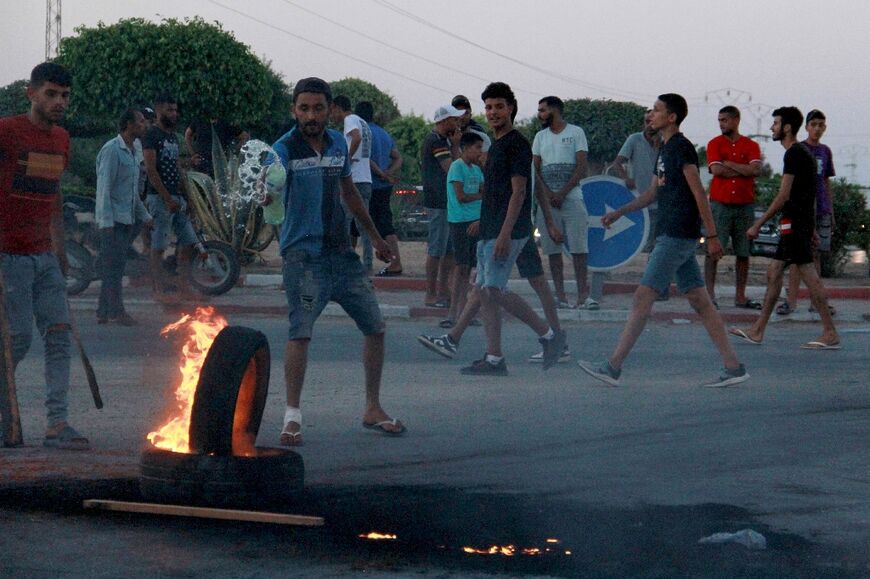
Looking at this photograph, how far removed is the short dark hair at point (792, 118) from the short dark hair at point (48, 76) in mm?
6342

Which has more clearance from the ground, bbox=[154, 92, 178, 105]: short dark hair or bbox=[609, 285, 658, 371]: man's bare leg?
bbox=[154, 92, 178, 105]: short dark hair

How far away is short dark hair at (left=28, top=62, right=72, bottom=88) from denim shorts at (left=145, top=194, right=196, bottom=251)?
20.1ft

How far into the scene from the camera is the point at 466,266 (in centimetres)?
1169

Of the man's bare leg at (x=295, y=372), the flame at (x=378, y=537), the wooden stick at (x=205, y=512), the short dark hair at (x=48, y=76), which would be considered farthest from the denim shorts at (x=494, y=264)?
the flame at (x=378, y=537)

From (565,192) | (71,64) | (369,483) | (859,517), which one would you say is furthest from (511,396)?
(71,64)

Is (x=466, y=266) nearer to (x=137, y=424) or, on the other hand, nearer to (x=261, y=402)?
(x=137, y=424)

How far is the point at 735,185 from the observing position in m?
14.1

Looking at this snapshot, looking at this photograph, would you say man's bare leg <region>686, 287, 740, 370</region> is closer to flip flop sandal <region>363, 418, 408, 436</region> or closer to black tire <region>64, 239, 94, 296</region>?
flip flop sandal <region>363, 418, 408, 436</region>

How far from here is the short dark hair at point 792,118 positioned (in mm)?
11328

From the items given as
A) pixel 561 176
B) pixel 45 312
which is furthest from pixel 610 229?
pixel 45 312

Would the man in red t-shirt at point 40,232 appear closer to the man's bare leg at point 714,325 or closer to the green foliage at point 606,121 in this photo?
the man's bare leg at point 714,325

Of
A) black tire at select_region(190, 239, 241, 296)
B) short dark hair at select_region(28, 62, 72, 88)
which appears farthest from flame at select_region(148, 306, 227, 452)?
black tire at select_region(190, 239, 241, 296)

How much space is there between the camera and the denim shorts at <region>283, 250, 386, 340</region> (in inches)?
278

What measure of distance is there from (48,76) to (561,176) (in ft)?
23.1
